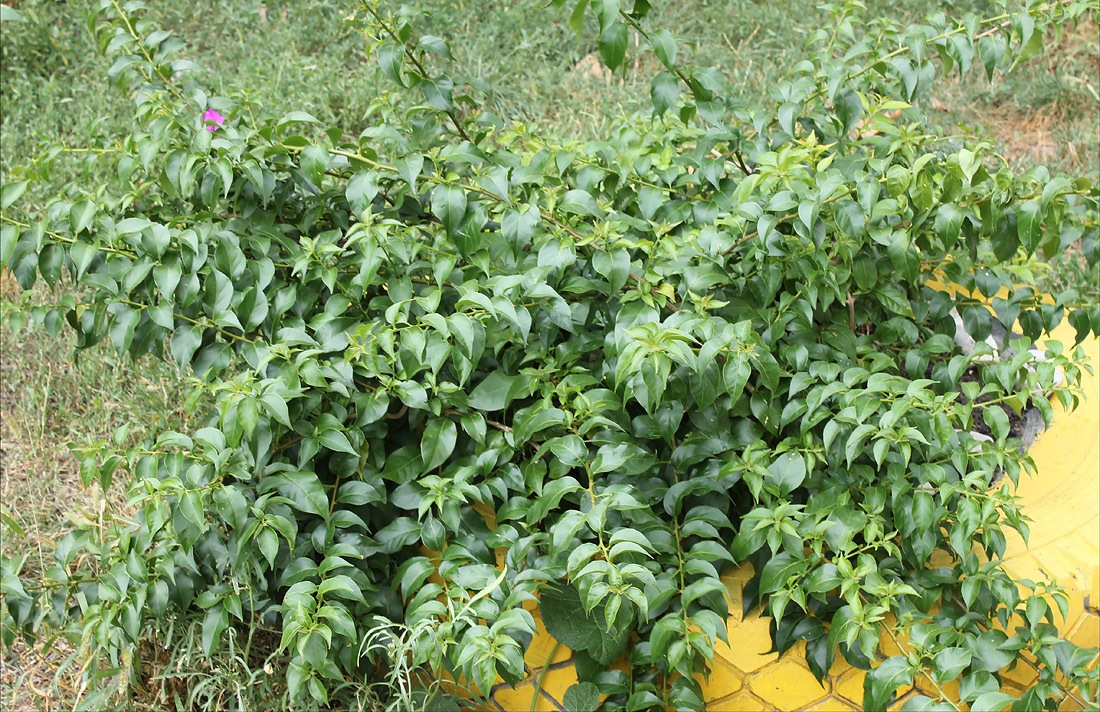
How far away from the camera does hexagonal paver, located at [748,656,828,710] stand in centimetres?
175

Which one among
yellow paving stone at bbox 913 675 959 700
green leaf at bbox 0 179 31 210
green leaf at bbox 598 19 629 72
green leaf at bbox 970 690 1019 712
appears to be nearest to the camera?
green leaf at bbox 970 690 1019 712

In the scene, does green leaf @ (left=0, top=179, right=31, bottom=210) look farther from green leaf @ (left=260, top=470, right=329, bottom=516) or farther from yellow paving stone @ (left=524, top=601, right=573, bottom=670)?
yellow paving stone @ (left=524, top=601, right=573, bottom=670)

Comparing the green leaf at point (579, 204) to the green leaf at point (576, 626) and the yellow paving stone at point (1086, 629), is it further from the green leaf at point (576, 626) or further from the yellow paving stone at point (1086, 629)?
the yellow paving stone at point (1086, 629)

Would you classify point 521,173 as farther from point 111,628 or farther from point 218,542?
point 111,628

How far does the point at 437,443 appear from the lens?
1.78m

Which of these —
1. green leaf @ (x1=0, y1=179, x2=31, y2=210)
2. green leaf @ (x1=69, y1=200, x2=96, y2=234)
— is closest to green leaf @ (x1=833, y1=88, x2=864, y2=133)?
green leaf @ (x1=69, y1=200, x2=96, y2=234)

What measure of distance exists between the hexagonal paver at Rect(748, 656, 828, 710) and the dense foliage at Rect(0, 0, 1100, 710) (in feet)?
0.17

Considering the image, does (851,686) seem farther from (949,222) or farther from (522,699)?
(949,222)

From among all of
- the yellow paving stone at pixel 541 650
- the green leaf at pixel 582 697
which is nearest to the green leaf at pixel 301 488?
the yellow paving stone at pixel 541 650

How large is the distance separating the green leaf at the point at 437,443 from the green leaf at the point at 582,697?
49 centimetres

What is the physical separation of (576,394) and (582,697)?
1.85 ft

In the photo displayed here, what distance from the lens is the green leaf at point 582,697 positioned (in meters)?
1.76

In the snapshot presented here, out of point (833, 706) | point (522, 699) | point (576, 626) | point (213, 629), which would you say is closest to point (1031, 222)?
point (833, 706)

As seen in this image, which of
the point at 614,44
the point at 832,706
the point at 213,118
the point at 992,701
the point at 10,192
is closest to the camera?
the point at 992,701
